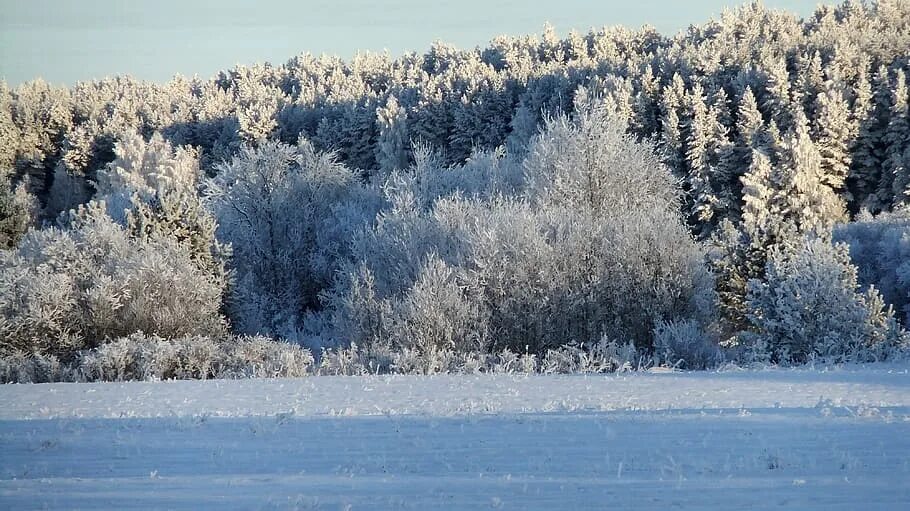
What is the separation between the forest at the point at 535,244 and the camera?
51.0 feet

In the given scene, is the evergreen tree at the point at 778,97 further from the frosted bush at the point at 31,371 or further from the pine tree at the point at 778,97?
the frosted bush at the point at 31,371

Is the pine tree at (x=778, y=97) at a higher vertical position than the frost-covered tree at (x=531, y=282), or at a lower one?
higher

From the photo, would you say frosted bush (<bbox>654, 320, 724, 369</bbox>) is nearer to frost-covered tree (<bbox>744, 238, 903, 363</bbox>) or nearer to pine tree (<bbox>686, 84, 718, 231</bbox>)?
frost-covered tree (<bbox>744, 238, 903, 363</bbox>)

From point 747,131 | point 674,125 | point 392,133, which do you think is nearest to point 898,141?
point 747,131

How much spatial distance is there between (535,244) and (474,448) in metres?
12.6

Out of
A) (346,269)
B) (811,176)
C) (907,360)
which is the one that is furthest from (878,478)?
Answer: (811,176)

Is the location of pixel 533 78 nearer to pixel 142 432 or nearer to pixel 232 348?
pixel 232 348

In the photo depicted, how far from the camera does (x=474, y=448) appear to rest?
22.3ft

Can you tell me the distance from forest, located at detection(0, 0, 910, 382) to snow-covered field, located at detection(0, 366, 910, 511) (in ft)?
14.3

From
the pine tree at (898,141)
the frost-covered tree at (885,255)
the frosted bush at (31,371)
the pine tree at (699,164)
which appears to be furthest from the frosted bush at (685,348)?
the pine tree at (898,141)

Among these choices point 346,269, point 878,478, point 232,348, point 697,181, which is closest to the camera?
point 878,478

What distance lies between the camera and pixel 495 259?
19.3 m

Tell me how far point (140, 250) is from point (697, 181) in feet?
98.5

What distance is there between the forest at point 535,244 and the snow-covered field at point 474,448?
4358 millimetres
